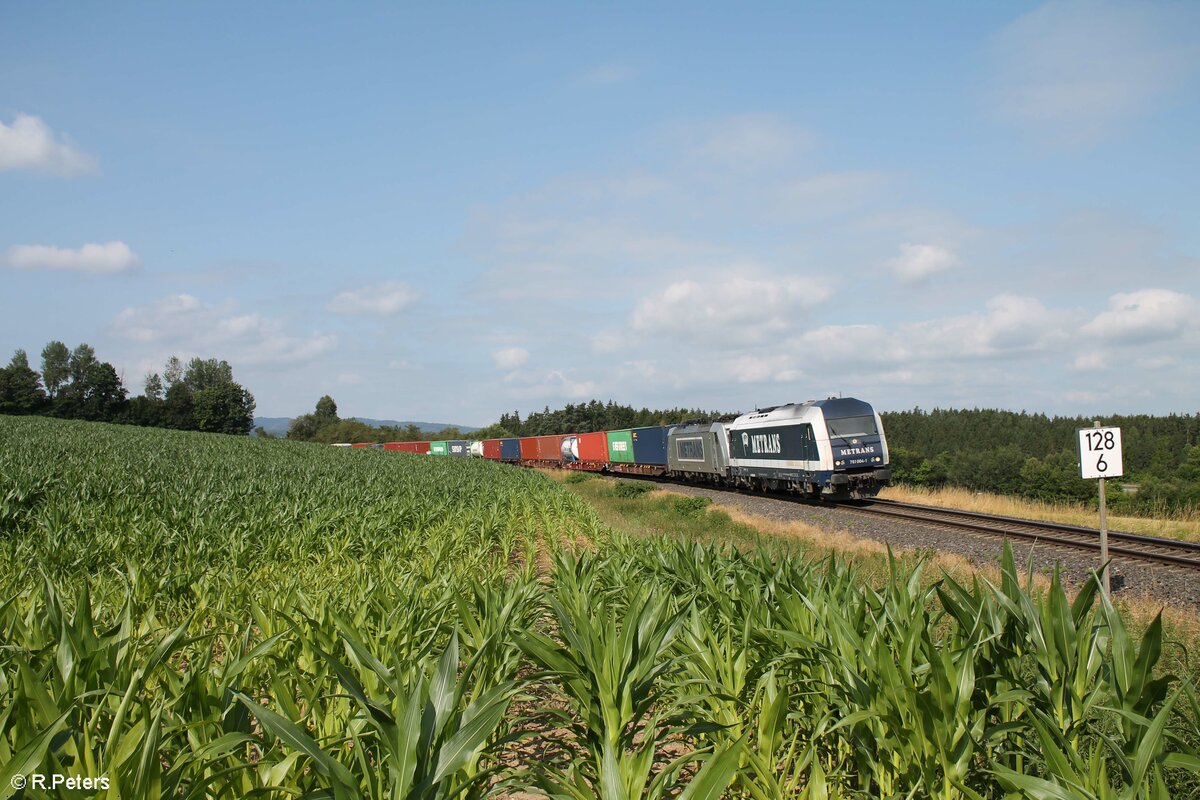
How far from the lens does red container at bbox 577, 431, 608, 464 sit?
51.4 meters

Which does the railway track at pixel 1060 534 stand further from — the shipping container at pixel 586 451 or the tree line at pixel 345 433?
the tree line at pixel 345 433

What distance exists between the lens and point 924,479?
72812 mm

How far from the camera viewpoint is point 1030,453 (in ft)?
322

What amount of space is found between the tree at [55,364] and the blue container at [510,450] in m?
92.8

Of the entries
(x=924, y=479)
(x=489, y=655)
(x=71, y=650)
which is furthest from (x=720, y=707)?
(x=924, y=479)

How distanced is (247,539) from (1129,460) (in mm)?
107698

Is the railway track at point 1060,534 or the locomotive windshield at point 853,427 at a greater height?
the locomotive windshield at point 853,427

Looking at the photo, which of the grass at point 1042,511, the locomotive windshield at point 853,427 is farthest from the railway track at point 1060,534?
the locomotive windshield at point 853,427

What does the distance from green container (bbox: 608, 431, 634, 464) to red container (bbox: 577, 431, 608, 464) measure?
608 millimetres

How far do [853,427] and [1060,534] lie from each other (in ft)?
27.5

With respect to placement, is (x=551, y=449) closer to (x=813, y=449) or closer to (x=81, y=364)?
(x=813, y=449)

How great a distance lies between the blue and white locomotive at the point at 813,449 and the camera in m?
23.3

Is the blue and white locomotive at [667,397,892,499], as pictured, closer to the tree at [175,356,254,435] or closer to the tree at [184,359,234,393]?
the tree at [175,356,254,435]

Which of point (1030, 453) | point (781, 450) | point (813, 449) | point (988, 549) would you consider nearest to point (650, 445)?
point (781, 450)
